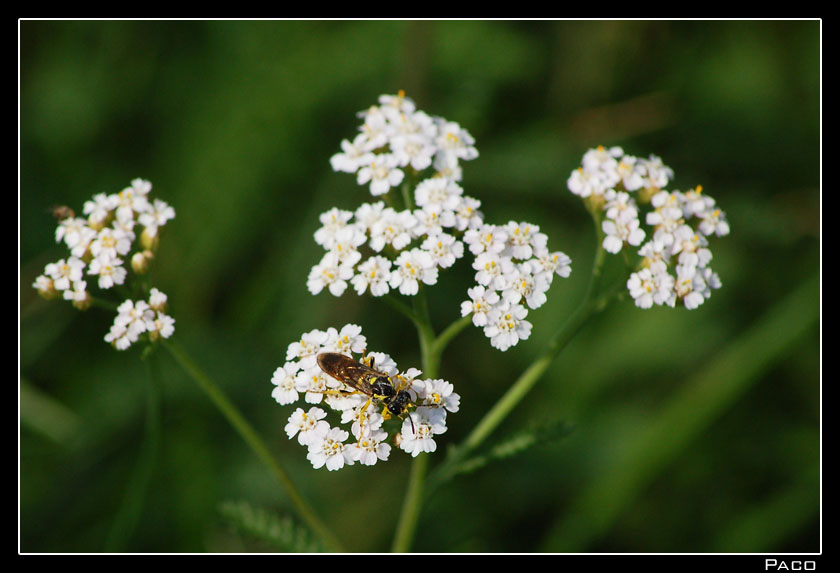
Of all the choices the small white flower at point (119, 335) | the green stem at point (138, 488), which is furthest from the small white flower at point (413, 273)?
the green stem at point (138, 488)

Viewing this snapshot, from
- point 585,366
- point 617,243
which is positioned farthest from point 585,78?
point 617,243

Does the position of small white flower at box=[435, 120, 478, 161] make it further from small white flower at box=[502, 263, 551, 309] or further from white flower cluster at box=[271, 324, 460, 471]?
white flower cluster at box=[271, 324, 460, 471]

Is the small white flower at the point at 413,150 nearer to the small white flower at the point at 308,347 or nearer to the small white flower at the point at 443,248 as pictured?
the small white flower at the point at 443,248

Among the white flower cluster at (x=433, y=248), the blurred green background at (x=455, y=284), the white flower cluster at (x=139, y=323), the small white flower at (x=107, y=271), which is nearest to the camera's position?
the white flower cluster at (x=433, y=248)

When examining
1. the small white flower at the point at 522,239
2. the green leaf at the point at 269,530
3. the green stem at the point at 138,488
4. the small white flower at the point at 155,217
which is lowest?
the green leaf at the point at 269,530

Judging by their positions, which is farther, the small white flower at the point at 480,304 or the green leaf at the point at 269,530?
the green leaf at the point at 269,530

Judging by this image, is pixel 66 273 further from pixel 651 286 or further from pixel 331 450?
pixel 651 286

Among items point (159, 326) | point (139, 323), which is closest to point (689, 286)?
point (159, 326)
